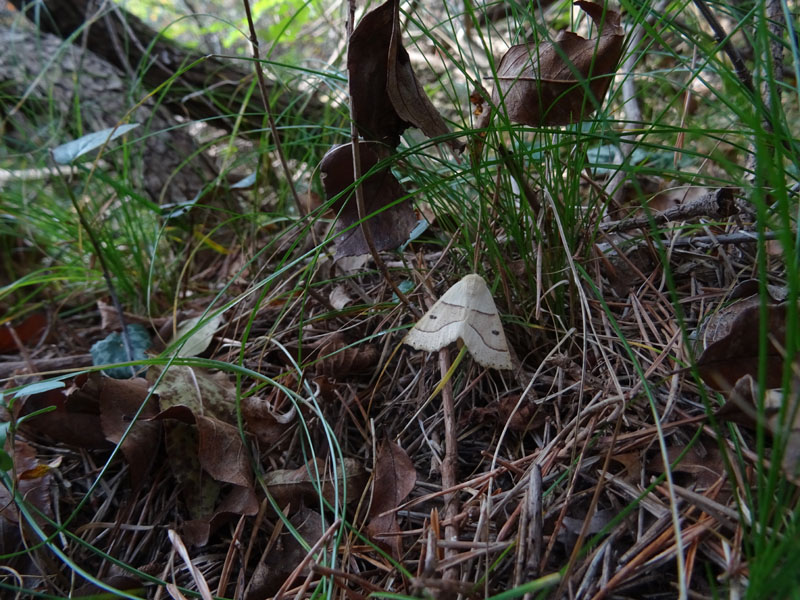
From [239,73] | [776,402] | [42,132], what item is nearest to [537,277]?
[776,402]

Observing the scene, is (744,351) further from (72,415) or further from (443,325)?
(72,415)

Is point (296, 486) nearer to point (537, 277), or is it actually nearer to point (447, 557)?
point (447, 557)

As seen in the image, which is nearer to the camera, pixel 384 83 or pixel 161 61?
pixel 384 83

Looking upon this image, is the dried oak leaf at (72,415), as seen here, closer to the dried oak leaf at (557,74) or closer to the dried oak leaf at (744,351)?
the dried oak leaf at (557,74)

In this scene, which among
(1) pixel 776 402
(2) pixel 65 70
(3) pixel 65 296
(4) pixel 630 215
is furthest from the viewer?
(2) pixel 65 70

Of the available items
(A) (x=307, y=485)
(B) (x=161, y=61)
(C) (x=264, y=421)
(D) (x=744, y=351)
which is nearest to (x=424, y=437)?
(A) (x=307, y=485)
